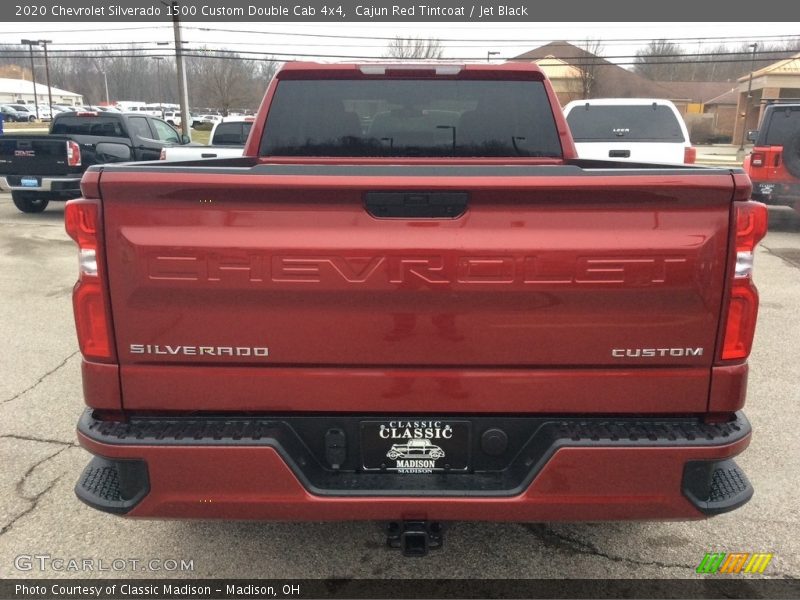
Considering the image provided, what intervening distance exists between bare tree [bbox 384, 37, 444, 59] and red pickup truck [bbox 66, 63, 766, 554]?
148 feet

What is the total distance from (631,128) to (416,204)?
9878 millimetres

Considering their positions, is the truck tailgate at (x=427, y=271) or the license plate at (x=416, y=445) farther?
the license plate at (x=416, y=445)

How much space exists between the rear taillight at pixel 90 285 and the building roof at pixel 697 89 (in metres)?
78.4

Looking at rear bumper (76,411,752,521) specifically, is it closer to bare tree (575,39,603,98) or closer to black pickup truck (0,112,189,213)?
black pickup truck (0,112,189,213)

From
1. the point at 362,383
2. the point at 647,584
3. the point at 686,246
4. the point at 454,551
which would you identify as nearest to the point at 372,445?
the point at 362,383

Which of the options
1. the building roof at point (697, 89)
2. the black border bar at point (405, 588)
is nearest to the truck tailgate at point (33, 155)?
the black border bar at point (405, 588)

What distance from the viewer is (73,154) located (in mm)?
11695

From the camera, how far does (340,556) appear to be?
111 inches

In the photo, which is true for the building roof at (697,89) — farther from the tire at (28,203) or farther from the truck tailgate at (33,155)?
the truck tailgate at (33,155)

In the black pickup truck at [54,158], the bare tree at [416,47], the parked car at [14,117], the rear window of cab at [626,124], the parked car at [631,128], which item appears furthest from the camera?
the parked car at [14,117]

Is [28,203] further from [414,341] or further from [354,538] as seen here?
[414,341]

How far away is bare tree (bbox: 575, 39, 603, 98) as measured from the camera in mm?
53391

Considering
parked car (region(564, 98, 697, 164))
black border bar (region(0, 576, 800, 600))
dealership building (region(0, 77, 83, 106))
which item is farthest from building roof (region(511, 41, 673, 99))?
dealership building (region(0, 77, 83, 106))

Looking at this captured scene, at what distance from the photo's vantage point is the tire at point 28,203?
1272 cm
